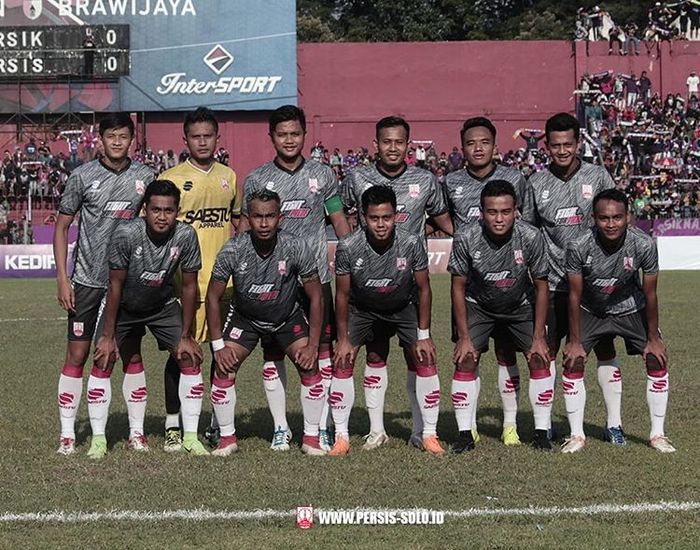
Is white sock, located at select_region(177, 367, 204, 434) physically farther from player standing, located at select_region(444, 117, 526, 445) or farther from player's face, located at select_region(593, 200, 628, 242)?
player's face, located at select_region(593, 200, 628, 242)

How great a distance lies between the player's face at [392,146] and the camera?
7.93m

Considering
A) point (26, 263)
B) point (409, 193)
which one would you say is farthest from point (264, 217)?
point (26, 263)

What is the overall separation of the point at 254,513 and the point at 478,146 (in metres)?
3.24

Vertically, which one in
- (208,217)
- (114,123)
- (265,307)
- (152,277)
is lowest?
(265,307)

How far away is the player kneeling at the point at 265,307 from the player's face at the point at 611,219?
196cm

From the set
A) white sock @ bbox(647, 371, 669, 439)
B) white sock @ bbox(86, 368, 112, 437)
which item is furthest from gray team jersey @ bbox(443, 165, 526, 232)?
white sock @ bbox(86, 368, 112, 437)

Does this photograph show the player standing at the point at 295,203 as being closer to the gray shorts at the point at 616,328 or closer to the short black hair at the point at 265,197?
the short black hair at the point at 265,197

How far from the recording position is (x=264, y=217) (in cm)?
755

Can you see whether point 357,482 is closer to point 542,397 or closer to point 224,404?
point 224,404

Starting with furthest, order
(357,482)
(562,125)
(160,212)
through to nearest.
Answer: (562,125)
(160,212)
(357,482)

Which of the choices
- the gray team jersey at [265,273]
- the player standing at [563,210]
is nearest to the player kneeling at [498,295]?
the player standing at [563,210]

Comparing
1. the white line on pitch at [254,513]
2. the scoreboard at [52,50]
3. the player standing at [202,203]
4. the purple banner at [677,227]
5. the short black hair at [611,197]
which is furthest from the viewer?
the scoreboard at [52,50]

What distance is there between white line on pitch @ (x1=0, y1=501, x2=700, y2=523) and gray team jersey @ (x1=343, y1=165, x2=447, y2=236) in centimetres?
252

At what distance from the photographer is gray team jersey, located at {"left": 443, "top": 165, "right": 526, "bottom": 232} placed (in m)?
8.15
